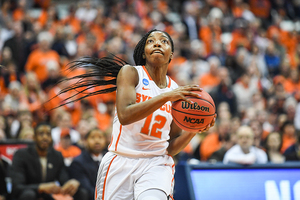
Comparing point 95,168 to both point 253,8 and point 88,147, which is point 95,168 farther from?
point 253,8

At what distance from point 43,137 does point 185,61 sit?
6609mm

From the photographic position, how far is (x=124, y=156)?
3.58m

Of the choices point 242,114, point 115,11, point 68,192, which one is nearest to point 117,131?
point 68,192

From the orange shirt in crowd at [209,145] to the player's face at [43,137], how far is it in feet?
11.0

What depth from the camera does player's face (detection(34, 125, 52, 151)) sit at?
5.89 m

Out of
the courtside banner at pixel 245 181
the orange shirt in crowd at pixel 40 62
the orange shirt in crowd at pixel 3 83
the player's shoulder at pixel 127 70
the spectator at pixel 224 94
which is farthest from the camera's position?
the spectator at pixel 224 94

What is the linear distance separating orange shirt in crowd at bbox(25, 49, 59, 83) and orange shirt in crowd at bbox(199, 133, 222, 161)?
4.34 meters

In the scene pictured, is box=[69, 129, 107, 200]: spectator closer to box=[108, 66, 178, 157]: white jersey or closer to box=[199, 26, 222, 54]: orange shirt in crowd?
box=[108, 66, 178, 157]: white jersey

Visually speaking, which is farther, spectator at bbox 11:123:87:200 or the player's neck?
spectator at bbox 11:123:87:200

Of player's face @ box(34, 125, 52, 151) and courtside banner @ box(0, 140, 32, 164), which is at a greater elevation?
player's face @ box(34, 125, 52, 151)

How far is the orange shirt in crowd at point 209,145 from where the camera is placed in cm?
806

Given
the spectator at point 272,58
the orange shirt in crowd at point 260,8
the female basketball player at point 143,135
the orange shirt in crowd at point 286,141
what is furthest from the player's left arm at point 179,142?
the orange shirt in crowd at point 260,8

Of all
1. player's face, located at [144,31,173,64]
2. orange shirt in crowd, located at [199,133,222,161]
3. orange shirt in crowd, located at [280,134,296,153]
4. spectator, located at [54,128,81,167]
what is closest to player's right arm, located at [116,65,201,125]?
player's face, located at [144,31,173,64]

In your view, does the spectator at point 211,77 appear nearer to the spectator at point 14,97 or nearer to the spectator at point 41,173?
the spectator at point 14,97
